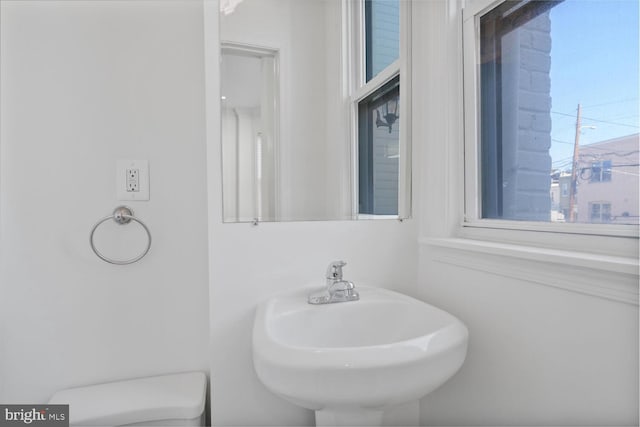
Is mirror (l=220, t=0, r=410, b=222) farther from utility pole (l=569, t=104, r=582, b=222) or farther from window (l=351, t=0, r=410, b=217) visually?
utility pole (l=569, t=104, r=582, b=222)

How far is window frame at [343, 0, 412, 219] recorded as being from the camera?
1.15 meters

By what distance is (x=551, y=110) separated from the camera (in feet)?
2.80

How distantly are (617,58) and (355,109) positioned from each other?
2.14ft

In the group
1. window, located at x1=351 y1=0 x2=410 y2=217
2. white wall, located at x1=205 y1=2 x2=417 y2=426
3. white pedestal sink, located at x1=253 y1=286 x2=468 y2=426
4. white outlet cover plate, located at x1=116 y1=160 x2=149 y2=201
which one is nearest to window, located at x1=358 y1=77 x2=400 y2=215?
window, located at x1=351 y1=0 x2=410 y2=217

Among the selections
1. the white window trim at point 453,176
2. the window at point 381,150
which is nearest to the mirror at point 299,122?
the window at point 381,150

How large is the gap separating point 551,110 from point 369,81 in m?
0.55

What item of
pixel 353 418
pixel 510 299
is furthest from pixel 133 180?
pixel 510 299

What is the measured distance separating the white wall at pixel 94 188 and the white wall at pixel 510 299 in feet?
2.47

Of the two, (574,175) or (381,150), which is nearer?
(574,175)

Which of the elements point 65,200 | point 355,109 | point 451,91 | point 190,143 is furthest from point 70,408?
point 451,91

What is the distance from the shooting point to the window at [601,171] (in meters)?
0.74

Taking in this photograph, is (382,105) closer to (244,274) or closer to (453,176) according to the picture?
(453,176)

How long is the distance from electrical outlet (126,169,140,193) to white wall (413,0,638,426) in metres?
0.92

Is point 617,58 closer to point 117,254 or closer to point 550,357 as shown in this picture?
point 550,357
